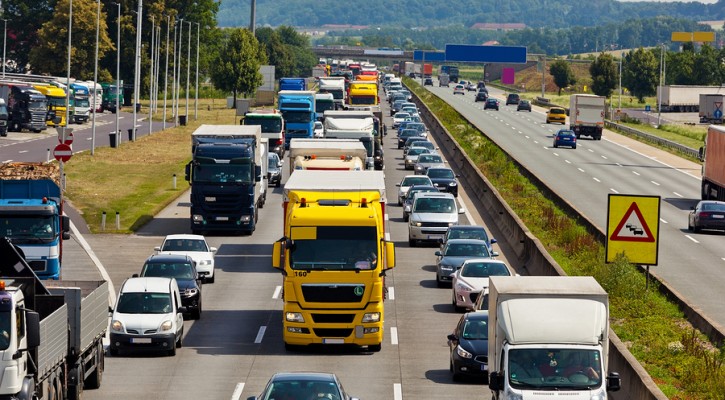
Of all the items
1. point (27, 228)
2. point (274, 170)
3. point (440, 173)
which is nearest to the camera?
point (27, 228)

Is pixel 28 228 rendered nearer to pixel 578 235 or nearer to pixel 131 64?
pixel 578 235

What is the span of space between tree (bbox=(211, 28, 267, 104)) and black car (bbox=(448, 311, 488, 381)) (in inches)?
4829

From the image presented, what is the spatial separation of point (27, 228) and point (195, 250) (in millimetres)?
6137

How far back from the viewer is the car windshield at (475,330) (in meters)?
26.5

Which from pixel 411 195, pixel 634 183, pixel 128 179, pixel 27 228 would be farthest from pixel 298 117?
pixel 27 228

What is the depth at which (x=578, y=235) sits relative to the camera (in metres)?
46.7

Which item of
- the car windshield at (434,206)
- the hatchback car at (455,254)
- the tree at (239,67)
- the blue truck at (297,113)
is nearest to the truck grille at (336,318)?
the hatchback car at (455,254)

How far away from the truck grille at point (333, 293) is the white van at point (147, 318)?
2.98 metres

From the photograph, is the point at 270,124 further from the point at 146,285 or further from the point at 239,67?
the point at 239,67

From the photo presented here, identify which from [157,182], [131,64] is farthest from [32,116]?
[131,64]

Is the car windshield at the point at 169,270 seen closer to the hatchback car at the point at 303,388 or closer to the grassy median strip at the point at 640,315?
the grassy median strip at the point at 640,315

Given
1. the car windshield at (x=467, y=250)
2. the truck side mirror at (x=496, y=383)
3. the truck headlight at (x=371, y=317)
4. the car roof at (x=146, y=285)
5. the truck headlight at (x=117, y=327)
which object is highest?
the truck side mirror at (x=496, y=383)

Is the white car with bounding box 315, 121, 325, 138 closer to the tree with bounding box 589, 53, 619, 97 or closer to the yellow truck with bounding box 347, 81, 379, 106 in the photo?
the yellow truck with bounding box 347, 81, 379, 106

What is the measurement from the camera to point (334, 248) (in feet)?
96.5
